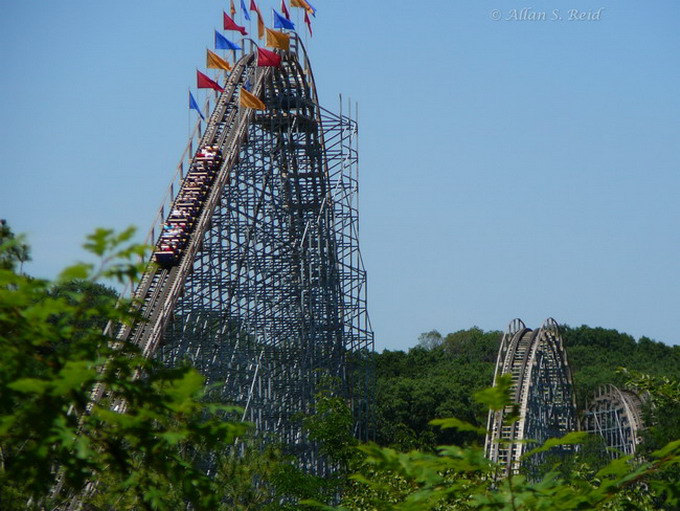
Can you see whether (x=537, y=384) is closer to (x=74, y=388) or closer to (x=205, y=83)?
(x=205, y=83)

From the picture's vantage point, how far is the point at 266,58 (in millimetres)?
30062

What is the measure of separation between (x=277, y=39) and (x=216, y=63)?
1966mm

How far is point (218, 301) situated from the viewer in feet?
92.2

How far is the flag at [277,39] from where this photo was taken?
3028cm

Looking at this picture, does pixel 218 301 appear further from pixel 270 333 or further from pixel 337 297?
pixel 337 297

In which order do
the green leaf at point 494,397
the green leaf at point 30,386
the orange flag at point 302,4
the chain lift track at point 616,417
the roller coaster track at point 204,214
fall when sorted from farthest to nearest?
the chain lift track at point 616,417 < the orange flag at point 302,4 < the roller coaster track at point 204,214 < the green leaf at point 494,397 < the green leaf at point 30,386

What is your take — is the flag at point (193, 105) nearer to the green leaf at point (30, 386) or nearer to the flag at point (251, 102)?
the flag at point (251, 102)

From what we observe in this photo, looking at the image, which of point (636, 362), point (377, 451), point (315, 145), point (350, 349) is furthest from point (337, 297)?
point (636, 362)

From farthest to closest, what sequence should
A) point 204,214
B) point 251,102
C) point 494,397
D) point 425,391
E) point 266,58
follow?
point 425,391
point 266,58
point 251,102
point 204,214
point 494,397

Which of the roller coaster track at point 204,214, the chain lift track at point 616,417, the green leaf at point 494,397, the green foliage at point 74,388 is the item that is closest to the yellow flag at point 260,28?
the roller coaster track at point 204,214

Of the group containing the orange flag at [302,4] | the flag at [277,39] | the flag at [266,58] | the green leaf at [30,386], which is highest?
the orange flag at [302,4]

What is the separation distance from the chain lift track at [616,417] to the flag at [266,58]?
15.6m

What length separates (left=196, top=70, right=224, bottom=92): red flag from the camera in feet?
102

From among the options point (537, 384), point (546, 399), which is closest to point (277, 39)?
point (537, 384)
